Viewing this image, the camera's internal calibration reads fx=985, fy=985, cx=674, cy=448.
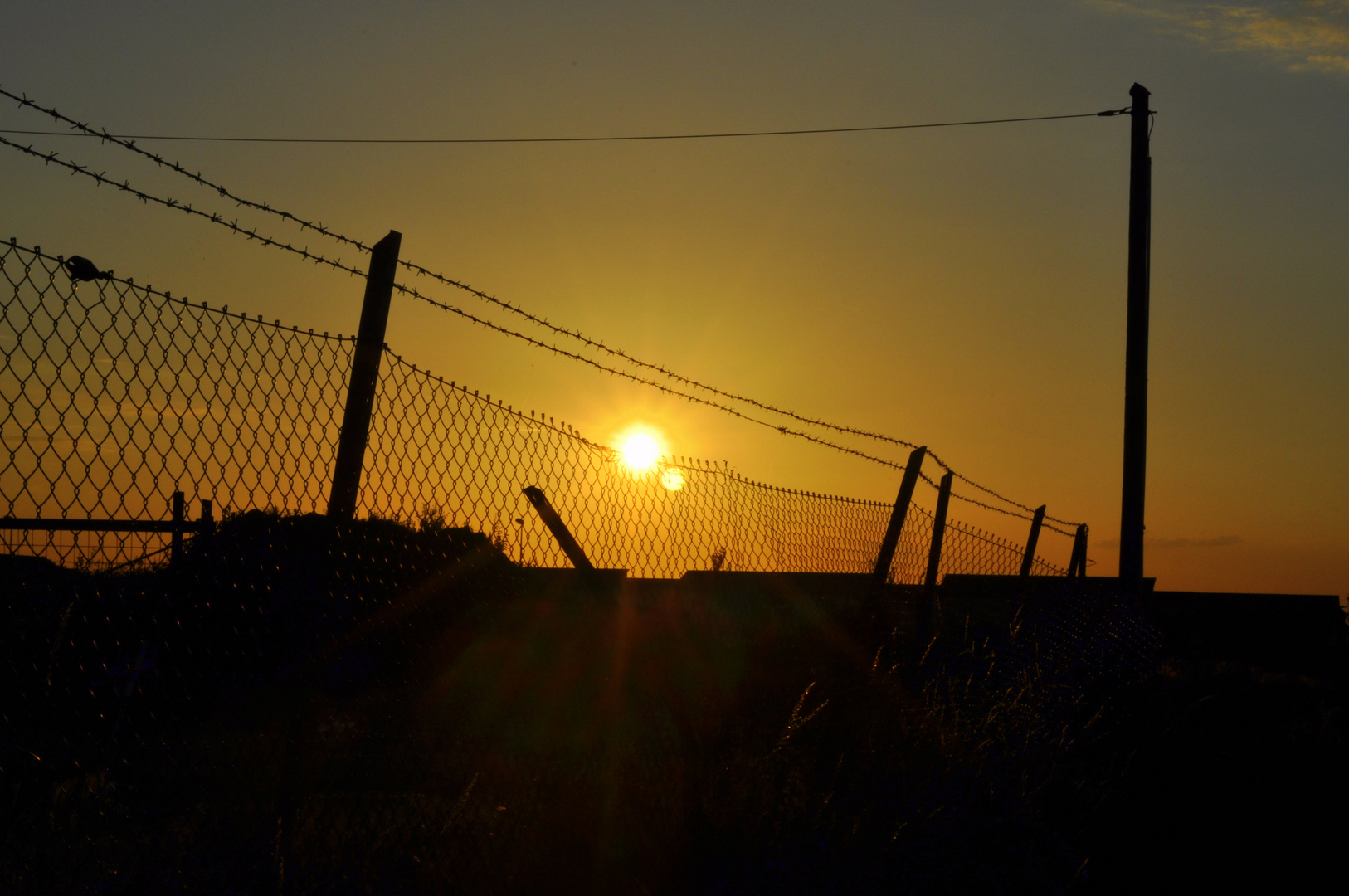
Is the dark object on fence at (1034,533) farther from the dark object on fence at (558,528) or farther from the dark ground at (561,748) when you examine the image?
the dark object on fence at (558,528)

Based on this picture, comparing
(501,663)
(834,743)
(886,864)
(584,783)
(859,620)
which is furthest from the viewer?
(859,620)

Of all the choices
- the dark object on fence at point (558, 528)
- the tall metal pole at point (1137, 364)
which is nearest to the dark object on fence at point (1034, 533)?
the tall metal pole at point (1137, 364)

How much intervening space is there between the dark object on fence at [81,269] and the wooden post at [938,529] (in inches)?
244

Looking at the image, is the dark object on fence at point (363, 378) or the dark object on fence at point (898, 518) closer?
the dark object on fence at point (363, 378)

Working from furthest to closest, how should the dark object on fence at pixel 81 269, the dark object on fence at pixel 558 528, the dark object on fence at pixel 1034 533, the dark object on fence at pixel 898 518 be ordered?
the dark object on fence at pixel 1034 533 < the dark object on fence at pixel 898 518 < the dark object on fence at pixel 558 528 < the dark object on fence at pixel 81 269

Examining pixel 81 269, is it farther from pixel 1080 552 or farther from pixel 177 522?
pixel 1080 552

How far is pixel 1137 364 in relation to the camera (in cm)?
1066

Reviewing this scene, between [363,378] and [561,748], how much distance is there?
2546 millimetres

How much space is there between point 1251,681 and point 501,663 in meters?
9.50

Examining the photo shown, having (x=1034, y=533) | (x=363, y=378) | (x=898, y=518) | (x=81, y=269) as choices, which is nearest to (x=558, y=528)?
(x=363, y=378)

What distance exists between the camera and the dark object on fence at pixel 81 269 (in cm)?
265

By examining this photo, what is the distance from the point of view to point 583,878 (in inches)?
143

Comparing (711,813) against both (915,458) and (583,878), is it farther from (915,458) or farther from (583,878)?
(915,458)

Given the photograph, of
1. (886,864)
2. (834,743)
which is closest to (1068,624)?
(834,743)
